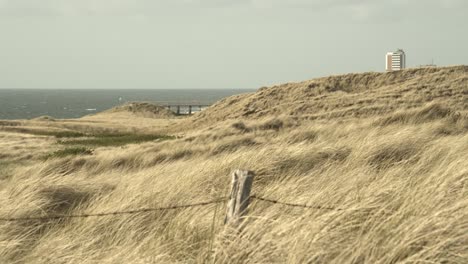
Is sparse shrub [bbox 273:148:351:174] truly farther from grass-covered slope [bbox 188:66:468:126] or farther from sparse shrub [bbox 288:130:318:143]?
grass-covered slope [bbox 188:66:468:126]

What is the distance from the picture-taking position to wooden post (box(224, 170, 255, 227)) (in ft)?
15.6

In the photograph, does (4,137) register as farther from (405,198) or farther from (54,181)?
(405,198)

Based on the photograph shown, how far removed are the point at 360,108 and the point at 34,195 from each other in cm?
2083

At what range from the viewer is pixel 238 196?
15.8 ft

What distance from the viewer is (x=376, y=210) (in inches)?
189

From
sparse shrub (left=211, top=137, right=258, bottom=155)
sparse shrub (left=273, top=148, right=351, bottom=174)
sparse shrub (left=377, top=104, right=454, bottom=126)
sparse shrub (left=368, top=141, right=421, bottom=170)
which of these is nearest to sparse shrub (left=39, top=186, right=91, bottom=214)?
sparse shrub (left=273, top=148, right=351, bottom=174)

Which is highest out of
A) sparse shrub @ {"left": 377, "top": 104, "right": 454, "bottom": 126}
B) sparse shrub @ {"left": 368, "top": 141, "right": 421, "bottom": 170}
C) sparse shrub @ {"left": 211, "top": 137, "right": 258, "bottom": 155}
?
sparse shrub @ {"left": 377, "top": 104, "right": 454, "bottom": 126}

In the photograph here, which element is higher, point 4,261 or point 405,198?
point 405,198

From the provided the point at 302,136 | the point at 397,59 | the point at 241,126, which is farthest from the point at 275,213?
the point at 397,59

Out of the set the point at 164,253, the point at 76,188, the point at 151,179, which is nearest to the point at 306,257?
the point at 164,253

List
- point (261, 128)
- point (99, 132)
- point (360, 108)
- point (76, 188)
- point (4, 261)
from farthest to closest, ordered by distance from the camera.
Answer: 1. point (99, 132)
2. point (360, 108)
3. point (261, 128)
4. point (76, 188)
5. point (4, 261)

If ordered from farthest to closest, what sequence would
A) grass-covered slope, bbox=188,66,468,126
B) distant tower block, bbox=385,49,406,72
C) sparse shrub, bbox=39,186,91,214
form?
distant tower block, bbox=385,49,406,72
grass-covered slope, bbox=188,66,468,126
sparse shrub, bbox=39,186,91,214

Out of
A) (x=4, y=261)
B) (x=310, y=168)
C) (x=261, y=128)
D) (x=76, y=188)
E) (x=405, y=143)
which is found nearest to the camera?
(x=4, y=261)

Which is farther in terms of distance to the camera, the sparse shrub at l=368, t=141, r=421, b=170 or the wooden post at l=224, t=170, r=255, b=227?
the sparse shrub at l=368, t=141, r=421, b=170
